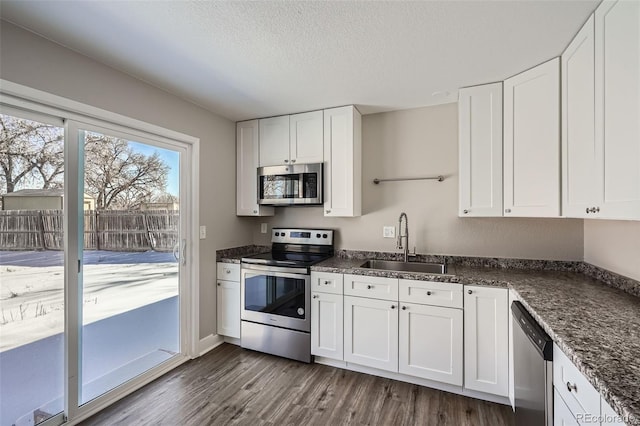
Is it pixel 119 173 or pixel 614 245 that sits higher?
pixel 119 173

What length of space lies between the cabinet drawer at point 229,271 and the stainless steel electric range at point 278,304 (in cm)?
8

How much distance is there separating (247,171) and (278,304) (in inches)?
58.4

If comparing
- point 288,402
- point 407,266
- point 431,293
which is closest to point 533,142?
point 431,293

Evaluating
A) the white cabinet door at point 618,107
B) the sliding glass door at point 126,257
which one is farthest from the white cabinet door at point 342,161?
the white cabinet door at point 618,107

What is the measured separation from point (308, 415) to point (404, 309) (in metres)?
1.01

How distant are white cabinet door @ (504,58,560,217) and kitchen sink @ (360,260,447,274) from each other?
0.77 meters

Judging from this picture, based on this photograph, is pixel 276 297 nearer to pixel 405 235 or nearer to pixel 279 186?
pixel 279 186

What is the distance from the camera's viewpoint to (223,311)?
291 centimetres

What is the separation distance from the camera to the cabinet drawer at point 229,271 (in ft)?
9.35

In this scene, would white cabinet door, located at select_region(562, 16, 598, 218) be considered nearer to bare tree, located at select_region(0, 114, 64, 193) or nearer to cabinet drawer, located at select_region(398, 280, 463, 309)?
cabinet drawer, located at select_region(398, 280, 463, 309)

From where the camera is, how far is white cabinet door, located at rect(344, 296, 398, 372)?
2.23 m

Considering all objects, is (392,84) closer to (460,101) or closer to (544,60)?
(460,101)

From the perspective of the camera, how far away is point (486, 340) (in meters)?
1.97

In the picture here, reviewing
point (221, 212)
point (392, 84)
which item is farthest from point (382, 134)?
point (221, 212)
